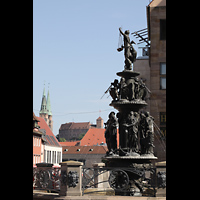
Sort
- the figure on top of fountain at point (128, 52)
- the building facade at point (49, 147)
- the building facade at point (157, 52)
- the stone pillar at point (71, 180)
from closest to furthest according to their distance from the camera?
the stone pillar at point (71, 180)
the figure on top of fountain at point (128, 52)
the building facade at point (157, 52)
the building facade at point (49, 147)

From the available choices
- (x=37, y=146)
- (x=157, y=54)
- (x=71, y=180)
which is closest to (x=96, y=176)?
(x=71, y=180)

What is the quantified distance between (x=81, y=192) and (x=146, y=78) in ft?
101

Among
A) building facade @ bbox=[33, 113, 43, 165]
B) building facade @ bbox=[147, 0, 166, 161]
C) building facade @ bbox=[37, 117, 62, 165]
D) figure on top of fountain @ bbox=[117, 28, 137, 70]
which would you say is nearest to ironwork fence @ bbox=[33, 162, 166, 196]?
figure on top of fountain @ bbox=[117, 28, 137, 70]

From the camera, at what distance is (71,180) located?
12.0 m

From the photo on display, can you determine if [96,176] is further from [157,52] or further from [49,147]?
[49,147]

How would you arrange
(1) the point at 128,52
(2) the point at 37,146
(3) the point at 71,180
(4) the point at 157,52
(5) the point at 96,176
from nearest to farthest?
(3) the point at 71,180 → (5) the point at 96,176 → (1) the point at 128,52 → (4) the point at 157,52 → (2) the point at 37,146

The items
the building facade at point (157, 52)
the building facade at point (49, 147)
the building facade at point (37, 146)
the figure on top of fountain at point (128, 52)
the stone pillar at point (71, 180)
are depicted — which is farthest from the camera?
the building facade at point (49, 147)

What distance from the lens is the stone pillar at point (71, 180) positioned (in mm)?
12000

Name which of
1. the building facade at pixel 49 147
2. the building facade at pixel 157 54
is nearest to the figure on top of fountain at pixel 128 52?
the building facade at pixel 157 54

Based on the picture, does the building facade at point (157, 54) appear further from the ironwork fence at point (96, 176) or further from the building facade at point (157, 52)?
the ironwork fence at point (96, 176)

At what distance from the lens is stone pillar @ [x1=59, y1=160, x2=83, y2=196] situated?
12000 millimetres

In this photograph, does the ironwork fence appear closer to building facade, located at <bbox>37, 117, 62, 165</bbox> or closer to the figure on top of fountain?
the figure on top of fountain
